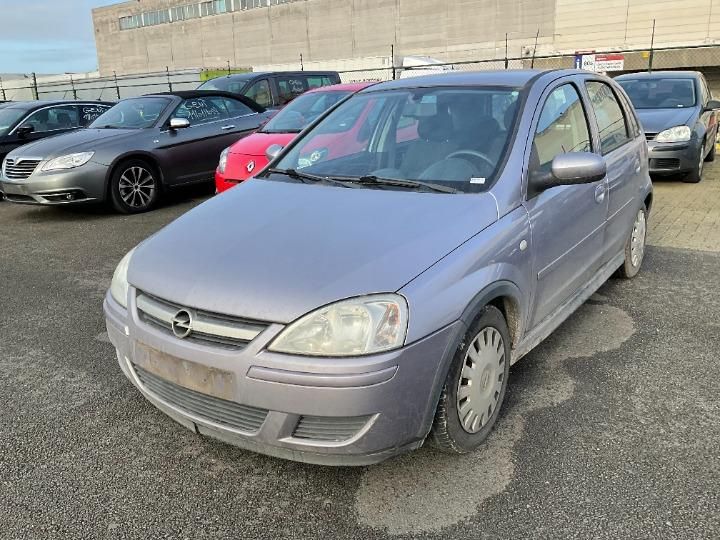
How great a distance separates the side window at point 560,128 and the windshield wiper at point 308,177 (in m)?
0.98

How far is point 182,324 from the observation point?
7.54 ft

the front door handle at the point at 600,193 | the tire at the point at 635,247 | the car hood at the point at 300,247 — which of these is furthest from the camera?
the tire at the point at 635,247

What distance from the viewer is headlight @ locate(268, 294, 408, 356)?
2.13 meters

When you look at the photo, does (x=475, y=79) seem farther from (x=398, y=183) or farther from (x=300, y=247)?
(x=300, y=247)

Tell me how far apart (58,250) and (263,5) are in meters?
59.6

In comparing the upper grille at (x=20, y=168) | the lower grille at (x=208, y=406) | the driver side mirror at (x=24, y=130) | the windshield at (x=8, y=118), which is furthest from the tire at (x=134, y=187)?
the lower grille at (x=208, y=406)

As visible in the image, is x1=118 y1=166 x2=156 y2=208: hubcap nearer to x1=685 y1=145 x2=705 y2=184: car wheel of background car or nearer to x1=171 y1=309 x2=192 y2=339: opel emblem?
x1=171 y1=309 x2=192 y2=339: opel emblem

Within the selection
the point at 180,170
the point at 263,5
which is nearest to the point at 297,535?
the point at 180,170

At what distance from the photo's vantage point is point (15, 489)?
251 centimetres

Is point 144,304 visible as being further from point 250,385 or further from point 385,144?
point 385,144

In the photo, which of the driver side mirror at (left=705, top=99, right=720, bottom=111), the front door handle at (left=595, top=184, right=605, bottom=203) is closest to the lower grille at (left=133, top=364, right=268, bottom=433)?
the front door handle at (left=595, top=184, right=605, bottom=203)

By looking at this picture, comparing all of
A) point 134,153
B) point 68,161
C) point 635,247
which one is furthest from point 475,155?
point 68,161

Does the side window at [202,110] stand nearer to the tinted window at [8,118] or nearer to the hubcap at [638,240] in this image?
the tinted window at [8,118]

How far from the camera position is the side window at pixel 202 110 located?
865 cm
